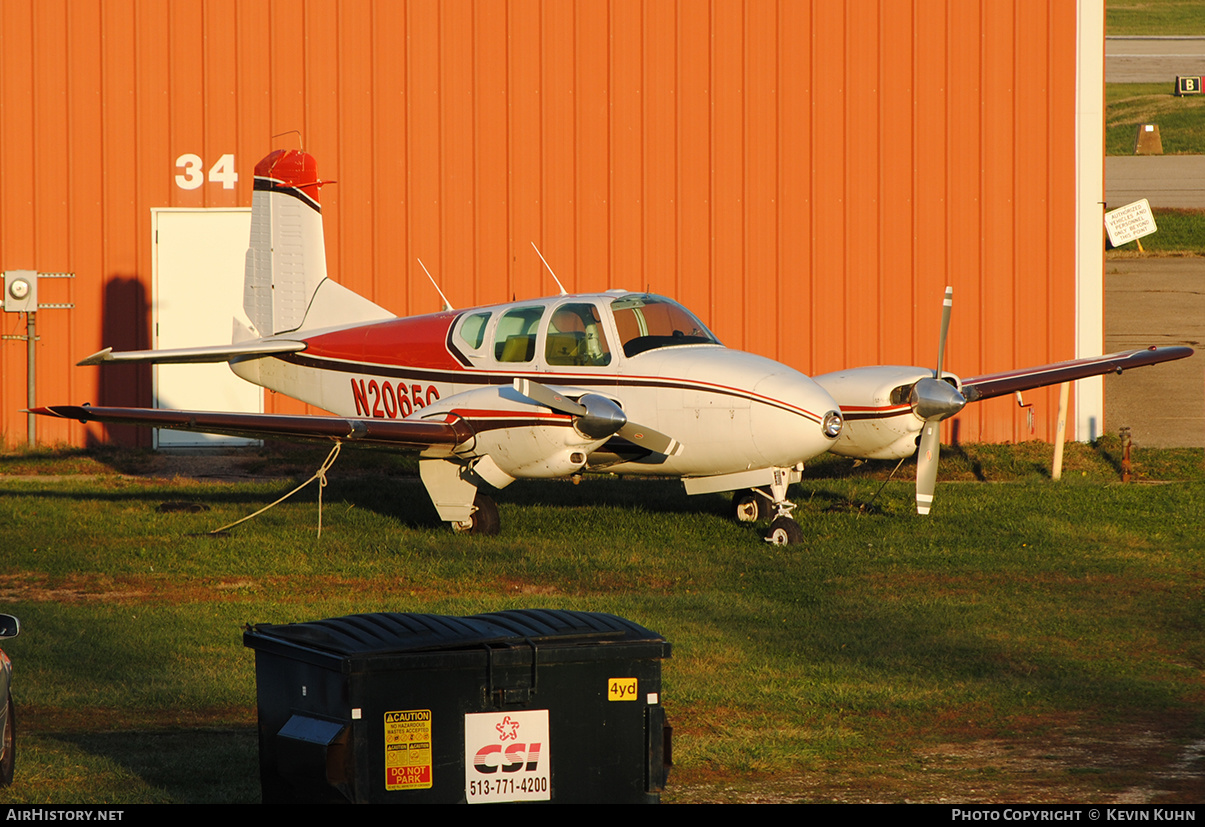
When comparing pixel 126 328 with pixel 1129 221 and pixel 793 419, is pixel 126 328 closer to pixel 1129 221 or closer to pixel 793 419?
pixel 793 419

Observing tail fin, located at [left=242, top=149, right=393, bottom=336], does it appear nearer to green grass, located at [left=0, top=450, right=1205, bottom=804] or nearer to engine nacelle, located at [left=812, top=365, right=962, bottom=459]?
green grass, located at [left=0, top=450, right=1205, bottom=804]

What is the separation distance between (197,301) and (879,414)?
10839 mm

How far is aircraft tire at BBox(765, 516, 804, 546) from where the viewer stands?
12.9m

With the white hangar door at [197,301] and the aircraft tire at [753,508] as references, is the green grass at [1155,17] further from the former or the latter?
the aircraft tire at [753,508]

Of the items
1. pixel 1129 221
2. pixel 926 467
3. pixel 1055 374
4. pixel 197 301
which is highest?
pixel 1129 221

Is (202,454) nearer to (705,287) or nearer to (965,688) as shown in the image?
(705,287)

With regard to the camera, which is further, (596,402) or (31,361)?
(31,361)

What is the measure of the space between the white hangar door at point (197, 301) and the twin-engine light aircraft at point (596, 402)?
432cm

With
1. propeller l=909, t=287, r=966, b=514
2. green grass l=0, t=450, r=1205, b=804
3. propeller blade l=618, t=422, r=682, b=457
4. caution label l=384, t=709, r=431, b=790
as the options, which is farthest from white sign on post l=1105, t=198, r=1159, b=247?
caution label l=384, t=709, r=431, b=790

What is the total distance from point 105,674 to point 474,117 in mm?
13018

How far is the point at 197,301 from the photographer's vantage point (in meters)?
19.4

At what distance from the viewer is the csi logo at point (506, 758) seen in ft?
16.1

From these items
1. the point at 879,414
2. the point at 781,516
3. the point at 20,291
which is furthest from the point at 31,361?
the point at 879,414

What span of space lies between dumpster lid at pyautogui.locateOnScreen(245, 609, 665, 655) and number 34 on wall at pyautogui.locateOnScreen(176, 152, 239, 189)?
602 inches
